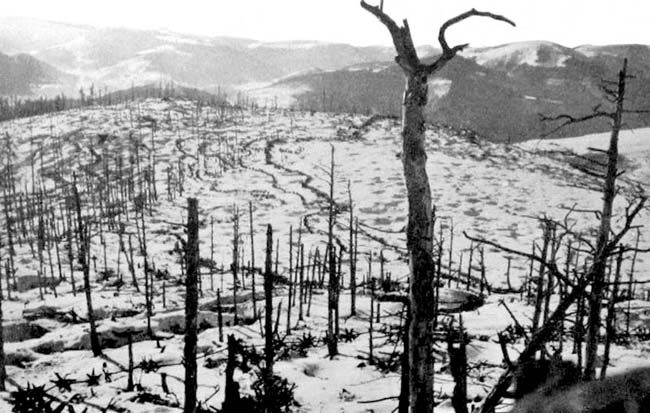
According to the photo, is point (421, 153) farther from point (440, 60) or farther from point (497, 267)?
point (497, 267)

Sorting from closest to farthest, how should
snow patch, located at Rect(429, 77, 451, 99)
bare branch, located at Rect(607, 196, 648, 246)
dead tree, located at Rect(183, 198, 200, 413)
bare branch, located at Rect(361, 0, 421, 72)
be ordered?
bare branch, located at Rect(607, 196, 648, 246) → bare branch, located at Rect(361, 0, 421, 72) → dead tree, located at Rect(183, 198, 200, 413) → snow patch, located at Rect(429, 77, 451, 99)

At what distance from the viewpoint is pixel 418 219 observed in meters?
7.04

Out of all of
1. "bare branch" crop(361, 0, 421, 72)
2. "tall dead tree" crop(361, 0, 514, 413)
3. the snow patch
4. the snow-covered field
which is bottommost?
the snow-covered field

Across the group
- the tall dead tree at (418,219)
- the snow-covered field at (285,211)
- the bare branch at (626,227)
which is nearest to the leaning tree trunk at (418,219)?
the tall dead tree at (418,219)

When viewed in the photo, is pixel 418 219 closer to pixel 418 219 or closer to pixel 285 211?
pixel 418 219

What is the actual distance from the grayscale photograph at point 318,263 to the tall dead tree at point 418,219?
0.10 feet

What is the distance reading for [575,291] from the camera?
17.2 feet

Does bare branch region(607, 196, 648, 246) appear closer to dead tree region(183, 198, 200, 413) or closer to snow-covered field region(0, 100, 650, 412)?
snow-covered field region(0, 100, 650, 412)

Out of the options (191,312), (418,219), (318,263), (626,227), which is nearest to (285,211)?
(318,263)

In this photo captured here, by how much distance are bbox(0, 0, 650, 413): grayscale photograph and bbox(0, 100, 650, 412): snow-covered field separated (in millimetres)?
286

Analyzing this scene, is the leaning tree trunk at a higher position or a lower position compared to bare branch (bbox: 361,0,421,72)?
lower

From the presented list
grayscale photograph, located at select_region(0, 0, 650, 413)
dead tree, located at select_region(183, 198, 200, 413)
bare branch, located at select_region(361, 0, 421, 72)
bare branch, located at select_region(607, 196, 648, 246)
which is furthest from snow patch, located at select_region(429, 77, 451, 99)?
bare branch, located at select_region(361, 0, 421, 72)

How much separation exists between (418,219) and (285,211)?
6506 centimetres

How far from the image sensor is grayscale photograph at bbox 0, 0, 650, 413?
7.26 meters
